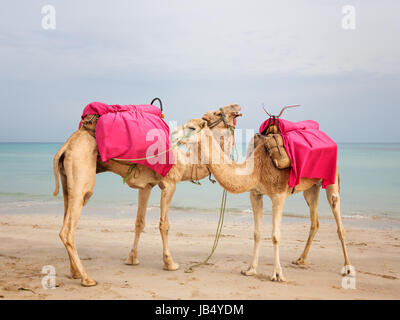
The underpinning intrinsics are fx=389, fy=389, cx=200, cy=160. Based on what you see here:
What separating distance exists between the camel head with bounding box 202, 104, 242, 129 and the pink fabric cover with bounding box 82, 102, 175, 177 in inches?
26.8

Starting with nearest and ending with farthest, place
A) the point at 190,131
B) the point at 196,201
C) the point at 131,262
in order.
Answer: the point at 190,131
the point at 131,262
the point at 196,201

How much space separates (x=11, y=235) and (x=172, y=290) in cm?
513

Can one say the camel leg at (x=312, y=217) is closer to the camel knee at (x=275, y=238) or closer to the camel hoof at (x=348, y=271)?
the camel hoof at (x=348, y=271)

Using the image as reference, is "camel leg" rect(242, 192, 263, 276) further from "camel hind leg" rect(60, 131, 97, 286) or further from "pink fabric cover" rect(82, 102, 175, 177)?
"camel hind leg" rect(60, 131, 97, 286)

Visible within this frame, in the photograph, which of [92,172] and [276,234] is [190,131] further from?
[276,234]

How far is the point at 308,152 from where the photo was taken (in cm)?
552

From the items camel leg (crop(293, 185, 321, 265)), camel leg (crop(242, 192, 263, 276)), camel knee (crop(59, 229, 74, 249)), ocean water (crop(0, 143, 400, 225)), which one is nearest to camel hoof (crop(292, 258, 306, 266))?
camel leg (crop(293, 185, 321, 265))

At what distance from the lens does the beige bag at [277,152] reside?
542cm

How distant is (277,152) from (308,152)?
45 centimetres

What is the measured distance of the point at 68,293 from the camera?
15.7ft

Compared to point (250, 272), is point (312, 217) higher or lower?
higher

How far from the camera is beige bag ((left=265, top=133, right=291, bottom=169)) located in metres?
5.42

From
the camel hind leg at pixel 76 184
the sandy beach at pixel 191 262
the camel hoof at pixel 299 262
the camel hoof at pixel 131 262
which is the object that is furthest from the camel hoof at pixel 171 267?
the camel hoof at pixel 299 262

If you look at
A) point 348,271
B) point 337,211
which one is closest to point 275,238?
point 337,211
